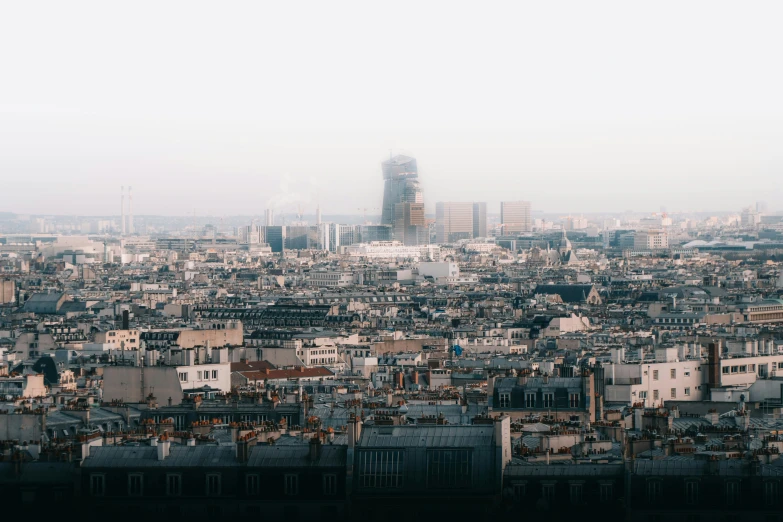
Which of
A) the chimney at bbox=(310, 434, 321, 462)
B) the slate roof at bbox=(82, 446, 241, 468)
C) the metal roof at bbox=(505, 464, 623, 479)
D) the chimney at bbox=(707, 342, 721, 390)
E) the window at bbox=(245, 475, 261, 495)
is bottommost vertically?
the chimney at bbox=(707, 342, 721, 390)

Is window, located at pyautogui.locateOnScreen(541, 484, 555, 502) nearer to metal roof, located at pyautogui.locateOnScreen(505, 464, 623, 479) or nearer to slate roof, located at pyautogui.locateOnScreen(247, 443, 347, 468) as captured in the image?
metal roof, located at pyautogui.locateOnScreen(505, 464, 623, 479)

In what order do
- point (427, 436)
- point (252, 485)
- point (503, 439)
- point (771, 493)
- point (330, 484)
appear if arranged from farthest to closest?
point (503, 439) → point (427, 436) → point (252, 485) → point (330, 484) → point (771, 493)

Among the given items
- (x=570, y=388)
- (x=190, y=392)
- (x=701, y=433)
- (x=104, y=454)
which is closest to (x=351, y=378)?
(x=190, y=392)

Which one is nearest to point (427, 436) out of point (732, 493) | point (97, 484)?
point (732, 493)

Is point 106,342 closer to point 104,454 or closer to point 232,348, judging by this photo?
point 232,348

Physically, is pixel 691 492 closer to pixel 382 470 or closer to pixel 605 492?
pixel 605 492

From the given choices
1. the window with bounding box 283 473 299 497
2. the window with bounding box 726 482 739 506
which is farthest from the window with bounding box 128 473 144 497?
the window with bounding box 726 482 739 506
